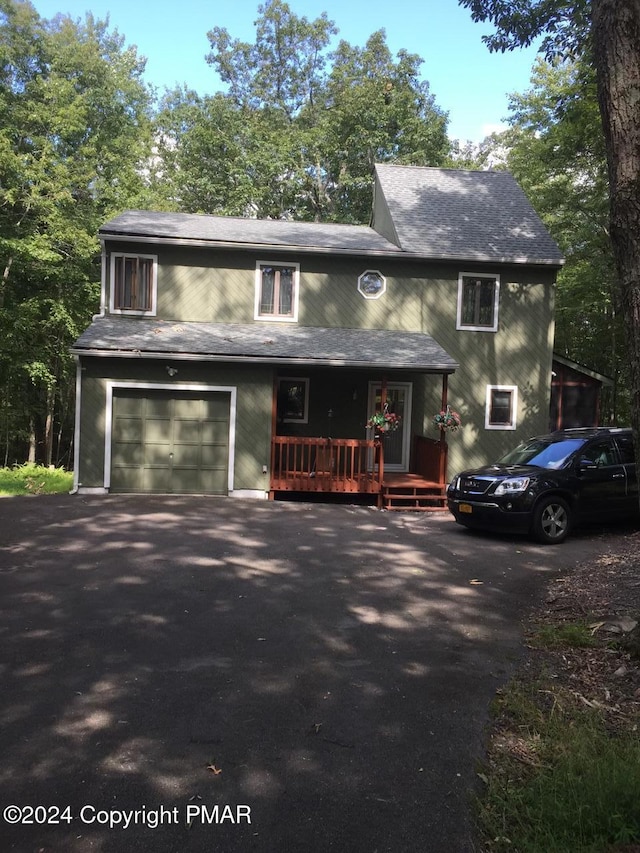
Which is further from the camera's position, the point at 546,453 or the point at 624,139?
the point at 546,453

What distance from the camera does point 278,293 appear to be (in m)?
15.7

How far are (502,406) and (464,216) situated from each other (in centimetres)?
541

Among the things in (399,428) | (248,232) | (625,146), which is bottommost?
(399,428)

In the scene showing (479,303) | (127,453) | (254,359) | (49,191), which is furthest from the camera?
(49,191)

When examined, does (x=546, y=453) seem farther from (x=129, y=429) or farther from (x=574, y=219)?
(x=574, y=219)

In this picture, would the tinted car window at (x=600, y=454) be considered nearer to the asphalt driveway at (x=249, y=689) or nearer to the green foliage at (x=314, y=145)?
the asphalt driveway at (x=249, y=689)

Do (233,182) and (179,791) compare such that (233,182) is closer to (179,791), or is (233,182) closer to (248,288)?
(248,288)

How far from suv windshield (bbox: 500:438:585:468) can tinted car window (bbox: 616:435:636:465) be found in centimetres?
61

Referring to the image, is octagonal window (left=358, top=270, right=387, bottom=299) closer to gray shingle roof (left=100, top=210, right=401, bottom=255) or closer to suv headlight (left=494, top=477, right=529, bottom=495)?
gray shingle roof (left=100, top=210, right=401, bottom=255)

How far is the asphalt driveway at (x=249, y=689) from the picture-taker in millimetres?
2859

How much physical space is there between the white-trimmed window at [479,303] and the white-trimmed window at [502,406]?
1567 millimetres

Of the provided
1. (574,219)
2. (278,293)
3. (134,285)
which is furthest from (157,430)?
(574,219)

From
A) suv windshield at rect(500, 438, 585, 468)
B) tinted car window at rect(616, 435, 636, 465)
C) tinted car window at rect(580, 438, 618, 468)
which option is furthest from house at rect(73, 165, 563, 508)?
tinted car window at rect(616, 435, 636, 465)

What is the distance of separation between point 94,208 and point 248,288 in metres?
11.2
